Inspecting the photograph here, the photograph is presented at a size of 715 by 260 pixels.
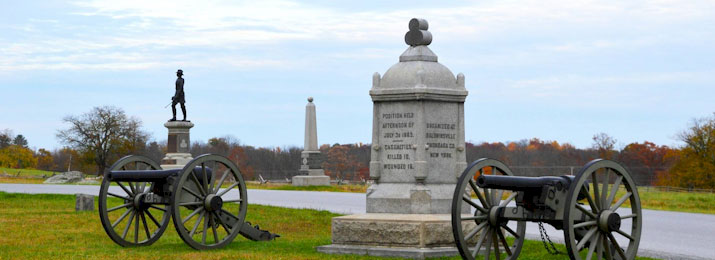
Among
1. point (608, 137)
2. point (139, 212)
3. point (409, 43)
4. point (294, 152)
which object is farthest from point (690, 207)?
point (294, 152)

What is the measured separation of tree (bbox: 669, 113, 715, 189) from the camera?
47781mm

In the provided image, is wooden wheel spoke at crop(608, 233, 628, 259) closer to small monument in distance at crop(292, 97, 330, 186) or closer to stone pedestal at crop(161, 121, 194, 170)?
stone pedestal at crop(161, 121, 194, 170)

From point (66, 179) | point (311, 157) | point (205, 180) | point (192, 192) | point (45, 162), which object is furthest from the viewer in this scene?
point (45, 162)

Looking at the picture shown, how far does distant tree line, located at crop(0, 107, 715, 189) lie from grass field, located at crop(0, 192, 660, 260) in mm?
27914

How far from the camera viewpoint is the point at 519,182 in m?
9.30

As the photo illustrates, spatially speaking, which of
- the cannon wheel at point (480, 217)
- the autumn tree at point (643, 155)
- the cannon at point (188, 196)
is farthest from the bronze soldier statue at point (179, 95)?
the autumn tree at point (643, 155)

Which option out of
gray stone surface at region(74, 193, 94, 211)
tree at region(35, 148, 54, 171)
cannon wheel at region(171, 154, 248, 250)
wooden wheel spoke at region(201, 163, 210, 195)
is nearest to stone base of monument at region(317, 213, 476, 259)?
cannon wheel at region(171, 154, 248, 250)

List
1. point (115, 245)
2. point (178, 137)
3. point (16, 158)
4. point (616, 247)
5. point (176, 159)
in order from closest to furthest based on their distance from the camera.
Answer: point (616, 247)
point (115, 245)
point (176, 159)
point (178, 137)
point (16, 158)

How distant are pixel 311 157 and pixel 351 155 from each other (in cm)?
4831

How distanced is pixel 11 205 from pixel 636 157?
186 ft

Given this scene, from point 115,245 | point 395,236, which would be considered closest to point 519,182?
point 395,236

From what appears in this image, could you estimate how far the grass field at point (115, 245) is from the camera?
1134 cm

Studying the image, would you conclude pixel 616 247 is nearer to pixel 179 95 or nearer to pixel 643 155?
pixel 179 95

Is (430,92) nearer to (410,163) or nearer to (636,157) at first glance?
(410,163)
